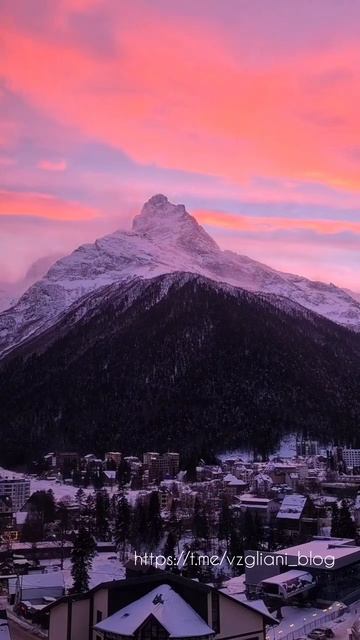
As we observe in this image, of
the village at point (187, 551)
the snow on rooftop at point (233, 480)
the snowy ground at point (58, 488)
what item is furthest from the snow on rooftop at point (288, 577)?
the snow on rooftop at point (233, 480)

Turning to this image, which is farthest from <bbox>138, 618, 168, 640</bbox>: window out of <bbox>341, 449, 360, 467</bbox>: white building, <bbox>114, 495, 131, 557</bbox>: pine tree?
<bbox>341, 449, 360, 467</bbox>: white building

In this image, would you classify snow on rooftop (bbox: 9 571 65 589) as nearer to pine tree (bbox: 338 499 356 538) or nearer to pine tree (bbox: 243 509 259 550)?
pine tree (bbox: 243 509 259 550)

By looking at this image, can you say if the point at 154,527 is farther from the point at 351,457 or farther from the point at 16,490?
the point at 351,457

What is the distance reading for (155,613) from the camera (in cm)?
1784

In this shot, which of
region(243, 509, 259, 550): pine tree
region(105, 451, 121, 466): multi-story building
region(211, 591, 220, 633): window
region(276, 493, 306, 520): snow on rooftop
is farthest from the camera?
region(105, 451, 121, 466): multi-story building

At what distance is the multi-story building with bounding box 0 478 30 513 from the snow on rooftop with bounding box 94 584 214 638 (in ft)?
306

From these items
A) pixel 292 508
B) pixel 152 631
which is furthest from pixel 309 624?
pixel 292 508

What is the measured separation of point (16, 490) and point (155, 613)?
10079 centimetres

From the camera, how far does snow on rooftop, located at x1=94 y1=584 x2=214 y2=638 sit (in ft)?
57.9

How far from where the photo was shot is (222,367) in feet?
570

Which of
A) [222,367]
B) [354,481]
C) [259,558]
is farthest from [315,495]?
[222,367]

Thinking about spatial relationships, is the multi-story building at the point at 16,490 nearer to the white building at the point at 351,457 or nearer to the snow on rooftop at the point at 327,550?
the white building at the point at 351,457

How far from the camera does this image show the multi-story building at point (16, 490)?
359 ft

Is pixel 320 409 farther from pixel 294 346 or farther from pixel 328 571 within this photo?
pixel 328 571
